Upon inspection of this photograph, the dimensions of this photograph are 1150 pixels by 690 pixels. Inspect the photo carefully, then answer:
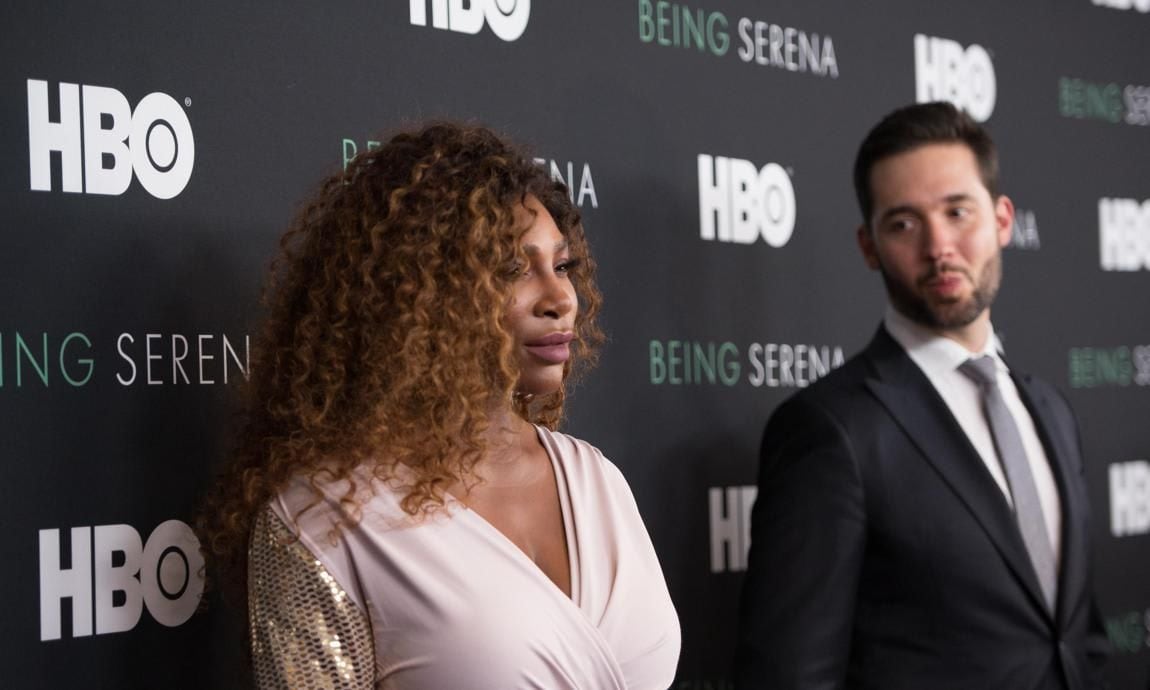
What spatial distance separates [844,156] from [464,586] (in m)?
1.73

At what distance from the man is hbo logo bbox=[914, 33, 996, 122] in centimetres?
62

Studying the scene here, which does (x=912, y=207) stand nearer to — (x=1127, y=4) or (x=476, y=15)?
(x=476, y=15)

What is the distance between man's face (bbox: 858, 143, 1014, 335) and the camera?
8.70 feet

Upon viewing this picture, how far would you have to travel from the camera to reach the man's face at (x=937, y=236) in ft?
8.70

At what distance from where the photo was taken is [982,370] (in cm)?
265

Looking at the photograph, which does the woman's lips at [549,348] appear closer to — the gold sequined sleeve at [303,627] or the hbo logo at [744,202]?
the gold sequined sleeve at [303,627]

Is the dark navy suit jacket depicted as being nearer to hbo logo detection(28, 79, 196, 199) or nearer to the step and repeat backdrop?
the step and repeat backdrop

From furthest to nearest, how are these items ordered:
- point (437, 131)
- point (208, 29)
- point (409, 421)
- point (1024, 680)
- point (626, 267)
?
1. point (626, 267)
2. point (1024, 680)
3. point (208, 29)
4. point (437, 131)
5. point (409, 421)

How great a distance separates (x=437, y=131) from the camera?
1.94 metres

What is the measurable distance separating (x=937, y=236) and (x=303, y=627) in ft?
4.96

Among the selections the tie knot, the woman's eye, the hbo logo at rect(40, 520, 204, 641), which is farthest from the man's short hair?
the hbo logo at rect(40, 520, 204, 641)

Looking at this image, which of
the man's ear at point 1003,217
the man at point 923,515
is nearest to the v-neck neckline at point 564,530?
the man at point 923,515

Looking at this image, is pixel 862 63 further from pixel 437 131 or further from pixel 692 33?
pixel 437 131

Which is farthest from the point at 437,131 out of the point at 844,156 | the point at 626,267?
the point at 844,156
